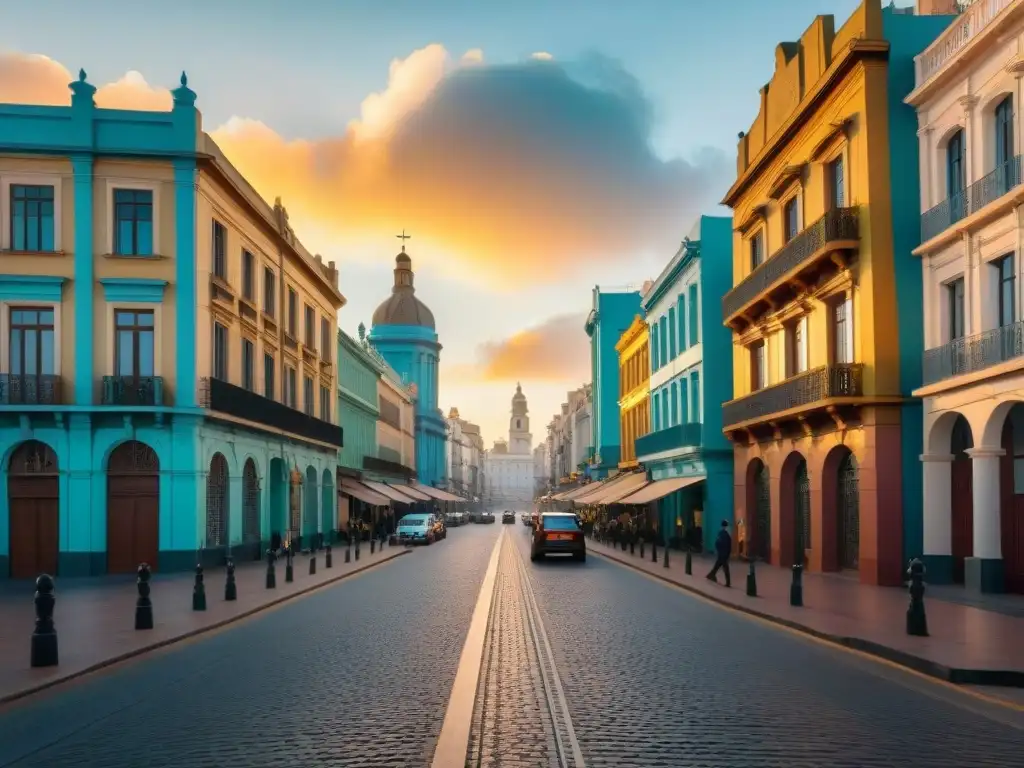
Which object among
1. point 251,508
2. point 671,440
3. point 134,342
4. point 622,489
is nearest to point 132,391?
point 134,342

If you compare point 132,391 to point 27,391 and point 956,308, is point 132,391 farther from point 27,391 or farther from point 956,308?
point 956,308

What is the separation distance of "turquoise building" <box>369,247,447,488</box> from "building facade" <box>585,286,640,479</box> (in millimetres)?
32480

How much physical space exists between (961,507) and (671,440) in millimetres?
20824

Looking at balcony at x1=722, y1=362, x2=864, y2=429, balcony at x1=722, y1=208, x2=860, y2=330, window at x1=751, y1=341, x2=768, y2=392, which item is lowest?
balcony at x1=722, y1=362, x2=864, y2=429

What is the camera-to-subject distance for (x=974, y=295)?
21.3 metres

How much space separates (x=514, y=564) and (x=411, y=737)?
25413mm

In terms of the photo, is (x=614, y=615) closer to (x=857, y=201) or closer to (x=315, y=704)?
(x=315, y=704)

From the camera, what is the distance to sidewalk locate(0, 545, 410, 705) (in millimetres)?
12234

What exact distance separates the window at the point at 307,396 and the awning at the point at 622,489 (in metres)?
13.5

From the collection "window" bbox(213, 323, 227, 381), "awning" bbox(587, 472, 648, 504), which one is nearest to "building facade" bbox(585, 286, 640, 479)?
"awning" bbox(587, 472, 648, 504)

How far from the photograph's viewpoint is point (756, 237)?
113 feet

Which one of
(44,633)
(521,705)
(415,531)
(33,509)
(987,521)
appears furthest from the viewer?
(415,531)

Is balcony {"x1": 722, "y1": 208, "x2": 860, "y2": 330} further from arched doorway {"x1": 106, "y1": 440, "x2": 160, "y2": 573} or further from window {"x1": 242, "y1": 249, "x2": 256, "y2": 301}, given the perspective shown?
arched doorway {"x1": 106, "y1": 440, "x2": 160, "y2": 573}

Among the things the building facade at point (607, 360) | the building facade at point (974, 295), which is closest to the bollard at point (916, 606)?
the building facade at point (974, 295)
